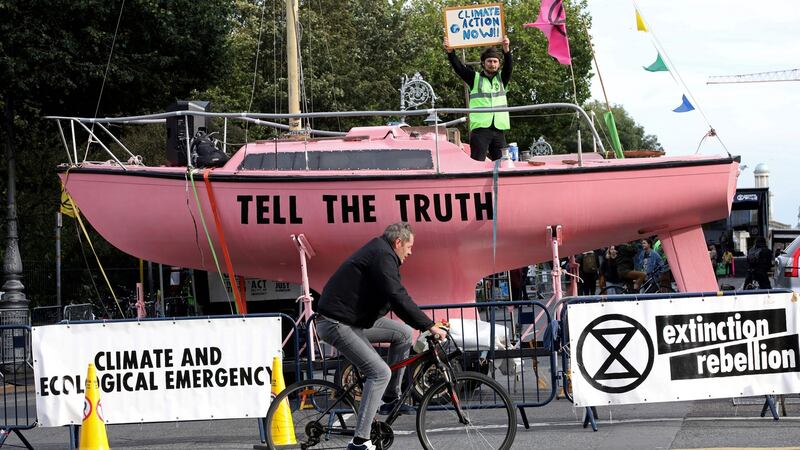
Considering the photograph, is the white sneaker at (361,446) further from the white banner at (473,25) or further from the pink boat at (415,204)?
the white banner at (473,25)

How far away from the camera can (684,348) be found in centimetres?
1048

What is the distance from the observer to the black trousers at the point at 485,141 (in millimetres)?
14164

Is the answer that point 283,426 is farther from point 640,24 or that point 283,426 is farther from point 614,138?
point 640,24

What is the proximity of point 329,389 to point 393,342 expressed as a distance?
0.61m

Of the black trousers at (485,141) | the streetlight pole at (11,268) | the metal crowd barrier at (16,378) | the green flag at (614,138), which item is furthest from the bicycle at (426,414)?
the streetlight pole at (11,268)

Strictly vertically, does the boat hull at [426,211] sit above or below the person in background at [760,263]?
above

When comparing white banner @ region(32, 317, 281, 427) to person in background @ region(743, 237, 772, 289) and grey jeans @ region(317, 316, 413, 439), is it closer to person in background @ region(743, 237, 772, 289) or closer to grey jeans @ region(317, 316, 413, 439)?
grey jeans @ region(317, 316, 413, 439)

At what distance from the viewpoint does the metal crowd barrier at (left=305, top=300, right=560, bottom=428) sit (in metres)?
10.9

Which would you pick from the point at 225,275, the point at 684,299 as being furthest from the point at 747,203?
the point at 684,299

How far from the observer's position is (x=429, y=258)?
540 inches

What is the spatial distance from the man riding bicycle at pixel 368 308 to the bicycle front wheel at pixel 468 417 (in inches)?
15.0

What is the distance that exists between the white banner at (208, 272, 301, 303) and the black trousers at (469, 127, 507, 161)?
105 inches

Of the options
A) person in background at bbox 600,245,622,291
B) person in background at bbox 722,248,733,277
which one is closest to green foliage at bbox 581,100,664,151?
person in background at bbox 722,248,733,277

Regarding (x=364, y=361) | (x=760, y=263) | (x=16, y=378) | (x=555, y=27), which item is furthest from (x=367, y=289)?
(x=760, y=263)
